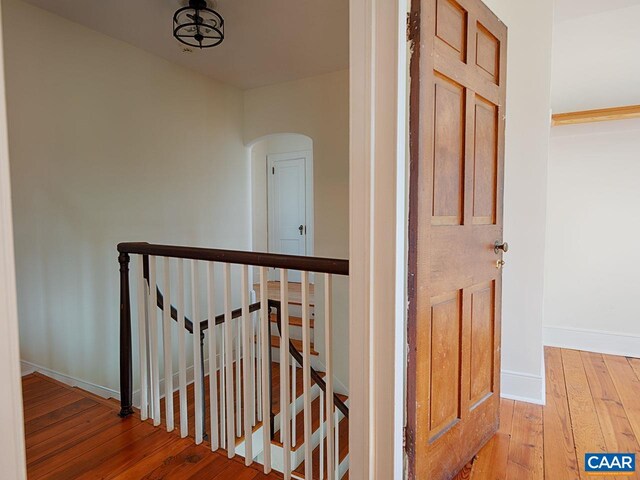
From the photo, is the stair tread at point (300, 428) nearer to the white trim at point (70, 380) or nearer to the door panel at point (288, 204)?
the white trim at point (70, 380)

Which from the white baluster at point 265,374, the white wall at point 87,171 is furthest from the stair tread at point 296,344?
the white baluster at point 265,374

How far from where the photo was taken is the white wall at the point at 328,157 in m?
3.61

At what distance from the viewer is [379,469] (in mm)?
1246

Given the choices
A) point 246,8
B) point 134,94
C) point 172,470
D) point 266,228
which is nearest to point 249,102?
point 134,94

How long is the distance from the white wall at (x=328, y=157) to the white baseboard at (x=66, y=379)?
1879mm

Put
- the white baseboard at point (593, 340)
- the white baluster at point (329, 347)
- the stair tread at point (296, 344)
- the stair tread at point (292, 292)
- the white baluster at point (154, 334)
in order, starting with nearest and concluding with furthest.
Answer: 1. the white baluster at point (329, 347)
2. the white baluster at point (154, 334)
3. the white baseboard at point (593, 340)
4. the stair tread at point (296, 344)
5. the stair tread at point (292, 292)

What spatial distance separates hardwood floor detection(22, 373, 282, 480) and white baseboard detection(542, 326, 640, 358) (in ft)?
8.42

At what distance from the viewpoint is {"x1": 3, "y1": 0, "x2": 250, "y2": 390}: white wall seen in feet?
7.96

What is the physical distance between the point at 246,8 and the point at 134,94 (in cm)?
120

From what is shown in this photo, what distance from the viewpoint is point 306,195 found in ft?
19.0

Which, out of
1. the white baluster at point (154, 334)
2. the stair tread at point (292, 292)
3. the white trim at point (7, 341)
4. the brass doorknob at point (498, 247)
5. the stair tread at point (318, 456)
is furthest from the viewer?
the stair tread at point (292, 292)

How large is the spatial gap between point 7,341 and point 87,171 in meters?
2.55

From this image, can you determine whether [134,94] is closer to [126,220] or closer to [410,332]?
[126,220]

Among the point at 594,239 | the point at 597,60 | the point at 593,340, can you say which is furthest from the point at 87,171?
the point at 593,340
